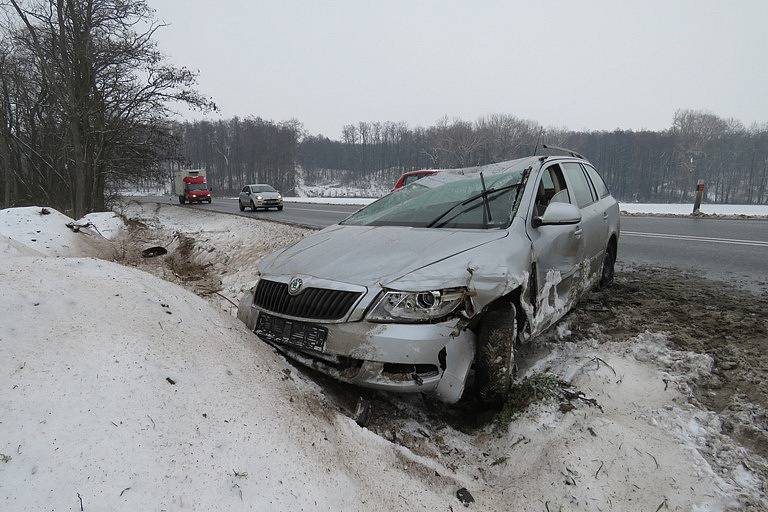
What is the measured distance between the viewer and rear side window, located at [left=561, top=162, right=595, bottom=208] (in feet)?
14.3

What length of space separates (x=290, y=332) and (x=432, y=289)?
0.94m

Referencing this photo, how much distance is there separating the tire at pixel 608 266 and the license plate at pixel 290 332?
12.7 ft

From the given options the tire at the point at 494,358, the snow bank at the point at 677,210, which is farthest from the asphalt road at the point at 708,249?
the snow bank at the point at 677,210

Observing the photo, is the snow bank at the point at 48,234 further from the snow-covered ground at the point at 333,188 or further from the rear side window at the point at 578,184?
the snow-covered ground at the point at 333,188

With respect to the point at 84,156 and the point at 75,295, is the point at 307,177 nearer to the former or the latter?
the point at 84,156

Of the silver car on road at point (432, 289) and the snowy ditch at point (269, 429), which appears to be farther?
the silver car on road at point (432, 289)

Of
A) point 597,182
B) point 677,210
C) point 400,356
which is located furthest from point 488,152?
point 400,356

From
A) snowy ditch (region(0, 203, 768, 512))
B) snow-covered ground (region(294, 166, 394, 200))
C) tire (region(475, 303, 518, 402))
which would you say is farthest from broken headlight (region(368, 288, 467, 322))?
snow-covered ground (region(294, 166, 394, 200))

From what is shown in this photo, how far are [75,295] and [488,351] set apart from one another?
7.72 ft

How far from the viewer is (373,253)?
9.43 feet

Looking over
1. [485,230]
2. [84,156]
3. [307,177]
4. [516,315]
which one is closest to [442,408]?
[516,315]

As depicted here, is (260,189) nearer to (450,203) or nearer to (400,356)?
(450,203)

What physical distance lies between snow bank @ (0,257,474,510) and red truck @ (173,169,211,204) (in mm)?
36075

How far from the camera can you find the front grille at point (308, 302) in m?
2.51
